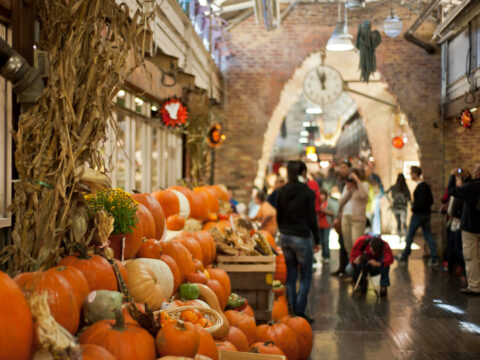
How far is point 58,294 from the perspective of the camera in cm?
227

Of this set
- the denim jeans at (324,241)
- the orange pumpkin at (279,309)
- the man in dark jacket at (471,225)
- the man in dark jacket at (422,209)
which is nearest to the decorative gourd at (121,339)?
the orange pumpkin at (279,309)

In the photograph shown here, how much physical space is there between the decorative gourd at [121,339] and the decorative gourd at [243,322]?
1.87m

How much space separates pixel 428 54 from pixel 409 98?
3.25ft

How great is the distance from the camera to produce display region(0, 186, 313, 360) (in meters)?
1.87

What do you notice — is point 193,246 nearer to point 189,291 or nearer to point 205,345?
point 189,291

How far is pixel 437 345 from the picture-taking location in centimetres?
530

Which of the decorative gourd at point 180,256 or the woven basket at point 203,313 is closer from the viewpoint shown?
the woven basket at point 203,313

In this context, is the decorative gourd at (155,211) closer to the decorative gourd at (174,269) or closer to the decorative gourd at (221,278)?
the decorative gourd at (221,278)

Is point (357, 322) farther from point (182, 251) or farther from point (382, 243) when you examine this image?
point (182, 251)

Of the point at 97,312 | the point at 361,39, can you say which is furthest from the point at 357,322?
the point at 361,39

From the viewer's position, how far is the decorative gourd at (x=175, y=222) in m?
5.81


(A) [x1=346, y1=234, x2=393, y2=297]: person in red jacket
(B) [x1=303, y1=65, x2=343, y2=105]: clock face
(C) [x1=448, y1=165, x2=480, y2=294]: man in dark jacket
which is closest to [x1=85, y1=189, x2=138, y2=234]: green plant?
(A) [x1=346, y1=234, x2=393, y2=297]: person in red jacket

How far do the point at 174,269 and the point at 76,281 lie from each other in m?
1.32

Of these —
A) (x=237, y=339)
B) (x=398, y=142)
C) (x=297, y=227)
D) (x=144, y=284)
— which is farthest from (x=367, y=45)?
(x=144, y=284)
